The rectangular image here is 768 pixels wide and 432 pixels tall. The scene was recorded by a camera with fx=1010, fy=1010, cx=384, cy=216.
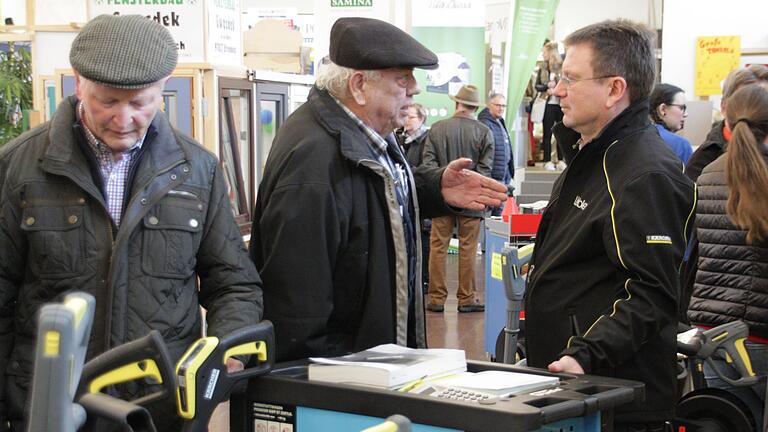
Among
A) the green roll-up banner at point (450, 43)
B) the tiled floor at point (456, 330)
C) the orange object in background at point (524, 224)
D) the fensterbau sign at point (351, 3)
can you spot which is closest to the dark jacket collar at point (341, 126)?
the orange object in background at point (524, 224)

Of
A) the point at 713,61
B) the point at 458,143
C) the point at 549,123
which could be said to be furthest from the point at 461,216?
the point at 549,123

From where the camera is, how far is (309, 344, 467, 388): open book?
2020mm

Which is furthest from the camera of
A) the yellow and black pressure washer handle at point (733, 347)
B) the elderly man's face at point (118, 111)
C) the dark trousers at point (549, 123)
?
the dark trousers at point (549, 123)

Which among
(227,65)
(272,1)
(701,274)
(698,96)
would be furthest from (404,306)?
(272,1)

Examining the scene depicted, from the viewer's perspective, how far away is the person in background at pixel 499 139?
995 cm

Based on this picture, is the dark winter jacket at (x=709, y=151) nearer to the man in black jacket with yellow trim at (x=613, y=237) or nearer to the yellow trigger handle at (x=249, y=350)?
the man in black jacket with yellow trim at (x=613, y=237)

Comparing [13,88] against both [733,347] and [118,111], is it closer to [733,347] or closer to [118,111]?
[118,111]

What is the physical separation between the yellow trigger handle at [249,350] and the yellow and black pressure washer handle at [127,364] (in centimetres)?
22

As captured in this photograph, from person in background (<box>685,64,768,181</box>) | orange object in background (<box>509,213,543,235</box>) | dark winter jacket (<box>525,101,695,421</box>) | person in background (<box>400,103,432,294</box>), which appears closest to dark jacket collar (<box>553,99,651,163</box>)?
dark winter jacket (<box>525,101,695,421</box>)

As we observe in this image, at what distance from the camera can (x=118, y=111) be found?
212cm

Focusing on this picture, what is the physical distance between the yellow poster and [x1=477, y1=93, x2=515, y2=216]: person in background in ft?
8.96

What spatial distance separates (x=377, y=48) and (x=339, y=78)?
14cm

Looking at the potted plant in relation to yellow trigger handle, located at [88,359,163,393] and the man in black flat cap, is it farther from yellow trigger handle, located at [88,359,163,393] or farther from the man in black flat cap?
yellow trigger handle, located at [88,359,163,393]

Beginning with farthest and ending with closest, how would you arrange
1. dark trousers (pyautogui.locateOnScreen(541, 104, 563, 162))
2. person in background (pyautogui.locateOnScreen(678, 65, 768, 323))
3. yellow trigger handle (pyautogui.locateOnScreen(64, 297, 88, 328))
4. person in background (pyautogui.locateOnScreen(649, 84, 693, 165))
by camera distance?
dark trousers (pyautogui.locateOnScreen(541, 104, 563, 162)) → person in background (pyautogui.locateOnScreen(649, 84, 693, 165)) → person in background (pyautogui.locateOnScreen(678, 65, 768, 323)) → yellow trigger handle (pyautogui.locateOnScreen(64, 297, 88, 328))
